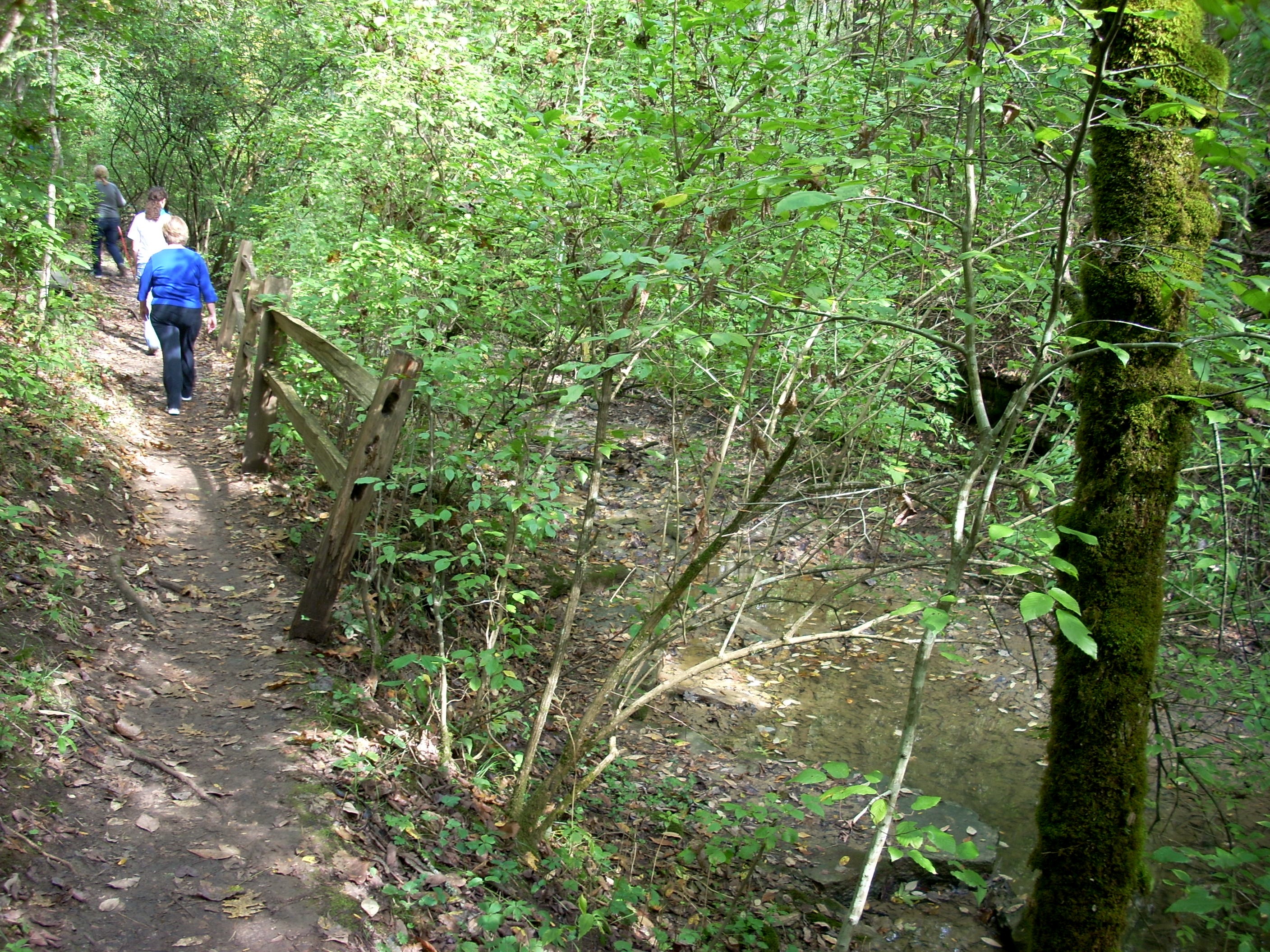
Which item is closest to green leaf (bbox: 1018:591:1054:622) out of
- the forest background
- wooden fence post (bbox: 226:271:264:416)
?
the forest background

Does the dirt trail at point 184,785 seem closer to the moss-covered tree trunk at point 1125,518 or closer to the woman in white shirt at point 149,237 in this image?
the moss-covered tree trunk at point 1125,518

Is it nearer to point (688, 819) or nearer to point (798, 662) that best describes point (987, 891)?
point (688, 819)

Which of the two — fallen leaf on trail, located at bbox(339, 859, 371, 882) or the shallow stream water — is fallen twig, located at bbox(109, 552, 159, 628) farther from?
the shallow stream water

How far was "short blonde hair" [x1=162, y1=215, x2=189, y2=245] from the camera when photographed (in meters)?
8.07

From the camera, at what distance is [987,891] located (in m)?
4.91

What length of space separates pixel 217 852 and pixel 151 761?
626 mm

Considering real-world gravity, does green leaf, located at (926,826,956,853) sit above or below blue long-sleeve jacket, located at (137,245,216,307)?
below

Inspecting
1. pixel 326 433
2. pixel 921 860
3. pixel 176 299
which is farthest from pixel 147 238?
pixel 921 860

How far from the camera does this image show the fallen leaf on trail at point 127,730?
360 cm

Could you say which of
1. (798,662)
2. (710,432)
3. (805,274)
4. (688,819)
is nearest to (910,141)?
(805,274)

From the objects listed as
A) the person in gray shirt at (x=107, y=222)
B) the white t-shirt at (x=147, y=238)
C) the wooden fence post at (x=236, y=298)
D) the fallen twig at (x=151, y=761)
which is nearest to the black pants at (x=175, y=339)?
the wooden fence post at (x=236, y=298)

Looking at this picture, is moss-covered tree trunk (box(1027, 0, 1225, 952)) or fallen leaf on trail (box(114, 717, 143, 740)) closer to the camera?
moss-covered tree trunk (box(1027, 0, 1225, 952))

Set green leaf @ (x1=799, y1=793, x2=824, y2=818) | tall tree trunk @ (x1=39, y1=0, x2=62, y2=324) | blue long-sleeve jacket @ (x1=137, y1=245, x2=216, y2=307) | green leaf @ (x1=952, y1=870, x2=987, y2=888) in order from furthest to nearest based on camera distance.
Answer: blue long-sleeve jacket @ (x1=137, y1=245, x2=216, y2=307) < tall tree trunk @ (x1=39, y1=0, x2=62, y2=324) < green leaf @ (x1=799, y1=793, x2=824, y2=818) < green leaf @ (x1=952, y1=870, x2=987, y2=888)

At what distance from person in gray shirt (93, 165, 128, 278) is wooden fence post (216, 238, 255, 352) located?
5.94ft
